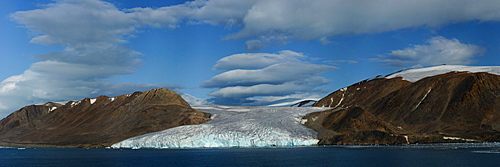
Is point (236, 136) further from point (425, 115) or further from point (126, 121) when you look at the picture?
point (425, 115)

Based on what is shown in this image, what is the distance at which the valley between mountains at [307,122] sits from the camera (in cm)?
12975

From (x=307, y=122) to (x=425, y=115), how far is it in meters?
43.6

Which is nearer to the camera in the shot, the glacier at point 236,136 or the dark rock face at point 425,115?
the glacier at point 236,136

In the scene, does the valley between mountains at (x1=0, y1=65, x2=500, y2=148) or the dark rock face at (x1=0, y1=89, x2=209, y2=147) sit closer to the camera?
the valley between mountains at (x1=0, y1=65, x2=500, y2=148)

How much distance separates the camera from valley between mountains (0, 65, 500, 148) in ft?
426

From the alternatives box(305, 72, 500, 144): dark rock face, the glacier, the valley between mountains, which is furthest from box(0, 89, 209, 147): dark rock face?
box(305, 72, 500, 144): dark rock face

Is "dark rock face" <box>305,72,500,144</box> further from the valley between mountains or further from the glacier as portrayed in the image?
the glacier

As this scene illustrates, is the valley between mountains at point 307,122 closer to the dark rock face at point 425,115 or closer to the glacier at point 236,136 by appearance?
the dark rock face at point 425,115

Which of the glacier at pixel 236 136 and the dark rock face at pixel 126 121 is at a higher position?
the dark rock face at pixel 126 121

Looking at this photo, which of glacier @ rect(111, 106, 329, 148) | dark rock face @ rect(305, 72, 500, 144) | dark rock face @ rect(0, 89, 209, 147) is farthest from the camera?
dark rock face @ rect(0, 89, 209, 147)

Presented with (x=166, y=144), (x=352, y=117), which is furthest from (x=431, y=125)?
(x=166, y=144)

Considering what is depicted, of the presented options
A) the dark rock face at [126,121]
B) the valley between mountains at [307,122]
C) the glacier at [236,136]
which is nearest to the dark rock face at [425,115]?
the valley between mountains at [307,122]

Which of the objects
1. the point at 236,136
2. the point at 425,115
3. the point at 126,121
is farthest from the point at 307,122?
the point at 126,121


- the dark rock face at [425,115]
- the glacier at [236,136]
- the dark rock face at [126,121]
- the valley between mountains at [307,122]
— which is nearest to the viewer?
the glacier at [236,136]
